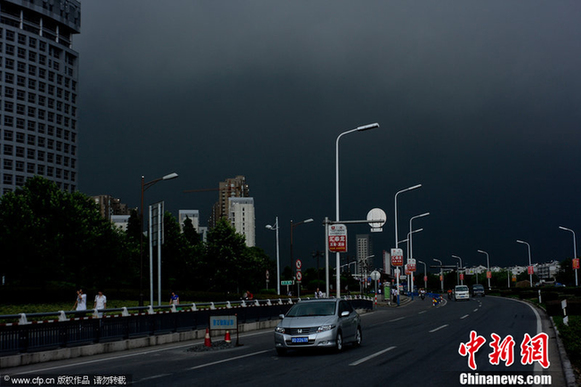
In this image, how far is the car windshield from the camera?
58.0 feet

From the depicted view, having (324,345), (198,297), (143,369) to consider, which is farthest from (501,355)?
(198,297)

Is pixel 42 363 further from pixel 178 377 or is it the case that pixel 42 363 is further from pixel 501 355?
→ pixel 501 355

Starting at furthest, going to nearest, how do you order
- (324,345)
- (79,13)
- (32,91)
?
(79,13) < (32,91) < (324,345)

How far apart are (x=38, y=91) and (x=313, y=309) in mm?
112635

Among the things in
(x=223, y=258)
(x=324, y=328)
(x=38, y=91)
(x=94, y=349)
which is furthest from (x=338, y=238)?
(x=38, y=91)

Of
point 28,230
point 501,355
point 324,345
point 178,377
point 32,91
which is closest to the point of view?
point 178,377

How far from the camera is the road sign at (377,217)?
34.1 metres

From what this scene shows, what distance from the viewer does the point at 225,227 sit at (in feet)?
265

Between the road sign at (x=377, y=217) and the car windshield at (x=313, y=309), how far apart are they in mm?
15181

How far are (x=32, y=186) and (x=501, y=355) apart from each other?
2296 inches

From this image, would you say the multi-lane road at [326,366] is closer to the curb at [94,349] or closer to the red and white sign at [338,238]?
the curb at [94,349]

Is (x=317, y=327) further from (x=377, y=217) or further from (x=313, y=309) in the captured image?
(x=377, y=217)

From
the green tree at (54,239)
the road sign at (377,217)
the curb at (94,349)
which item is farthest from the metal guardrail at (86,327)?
the green tree at (54,239)

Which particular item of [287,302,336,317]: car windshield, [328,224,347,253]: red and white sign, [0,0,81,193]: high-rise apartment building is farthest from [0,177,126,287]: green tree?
[0,0,81,193]: high-rise apartment building
